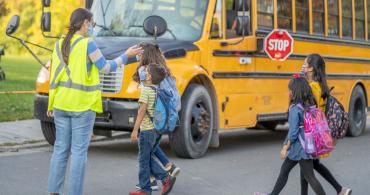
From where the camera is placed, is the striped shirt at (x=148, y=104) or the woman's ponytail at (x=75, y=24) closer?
the woman's ponytail at (x=75, y=24)

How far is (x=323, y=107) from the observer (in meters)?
7.04

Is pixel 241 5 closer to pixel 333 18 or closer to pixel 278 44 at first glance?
pixel 278 44

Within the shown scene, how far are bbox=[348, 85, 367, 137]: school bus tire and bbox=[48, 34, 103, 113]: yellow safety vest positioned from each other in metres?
8.50

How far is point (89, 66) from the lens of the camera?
6.17m

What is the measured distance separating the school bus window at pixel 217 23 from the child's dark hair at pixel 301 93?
3879 mm

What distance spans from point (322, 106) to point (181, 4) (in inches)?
147

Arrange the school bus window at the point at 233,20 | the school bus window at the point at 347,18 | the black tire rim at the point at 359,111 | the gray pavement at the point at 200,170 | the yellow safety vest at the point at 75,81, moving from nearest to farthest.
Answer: the yellow safety vest at the point at 75,81 < the gray pavement at the point at 200,170 < the school bus window at the point at 233,20 < the school bus window at the point at 347,18 < the black tire rim at the point at 359,111

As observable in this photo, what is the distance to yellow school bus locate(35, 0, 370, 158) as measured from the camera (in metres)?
9.38

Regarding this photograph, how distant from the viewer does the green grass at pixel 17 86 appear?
13379 millimetres

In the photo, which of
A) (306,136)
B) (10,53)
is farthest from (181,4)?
(10,53)

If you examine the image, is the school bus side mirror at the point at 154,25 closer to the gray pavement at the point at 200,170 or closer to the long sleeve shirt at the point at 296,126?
the gray pavement at the point at 200,170

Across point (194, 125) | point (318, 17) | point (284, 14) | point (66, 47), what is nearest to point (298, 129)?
point (66, 47)

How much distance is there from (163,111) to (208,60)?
3223mm

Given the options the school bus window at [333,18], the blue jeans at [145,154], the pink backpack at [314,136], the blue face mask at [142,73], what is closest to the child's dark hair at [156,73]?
the blue face mask at [142,73]
